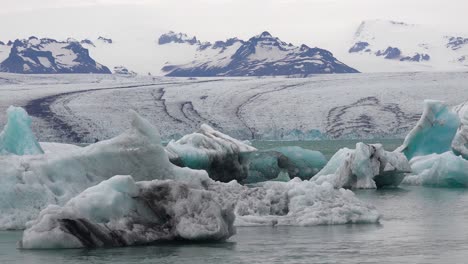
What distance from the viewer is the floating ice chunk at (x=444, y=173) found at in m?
19.3

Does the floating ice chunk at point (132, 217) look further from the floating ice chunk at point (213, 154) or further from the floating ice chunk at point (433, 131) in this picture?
the floating ice chunk at point (433, 131)

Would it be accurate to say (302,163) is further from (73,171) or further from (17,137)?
(73,171)

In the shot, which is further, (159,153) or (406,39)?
(406,39)

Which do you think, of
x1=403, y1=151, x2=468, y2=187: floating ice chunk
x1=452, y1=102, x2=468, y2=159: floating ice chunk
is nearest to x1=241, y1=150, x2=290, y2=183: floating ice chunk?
x1=403, y1=151, x2=468, y2=187: floating ice chunk

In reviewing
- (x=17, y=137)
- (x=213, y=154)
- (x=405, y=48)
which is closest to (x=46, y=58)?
(x=405, y=48)

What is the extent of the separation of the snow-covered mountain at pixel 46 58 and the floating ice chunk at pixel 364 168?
8831 cm

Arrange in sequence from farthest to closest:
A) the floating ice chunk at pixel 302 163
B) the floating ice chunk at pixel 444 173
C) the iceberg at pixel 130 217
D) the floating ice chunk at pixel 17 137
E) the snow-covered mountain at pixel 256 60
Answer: the snow-covered mountain at pixel 256 60 < the floating ice chunk at pixel 302 163 < the floating ice chunk at pixel 444 173 < the floating ice chunk at pixel 17 137 < the iceberg at pixel 130 217

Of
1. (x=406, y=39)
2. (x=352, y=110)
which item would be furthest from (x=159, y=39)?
(x=352, y=110)

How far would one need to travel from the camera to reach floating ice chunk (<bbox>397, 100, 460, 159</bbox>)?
2245cm

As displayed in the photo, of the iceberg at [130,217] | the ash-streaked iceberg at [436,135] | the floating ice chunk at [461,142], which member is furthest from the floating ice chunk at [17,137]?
the floating ice chunk at [461,142]

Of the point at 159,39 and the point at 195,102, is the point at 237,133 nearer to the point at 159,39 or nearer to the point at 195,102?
the point at 195,102

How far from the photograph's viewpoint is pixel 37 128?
139 ft

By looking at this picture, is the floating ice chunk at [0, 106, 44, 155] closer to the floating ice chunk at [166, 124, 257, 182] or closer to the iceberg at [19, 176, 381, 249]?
the floating ice chunk at [166, 124, 257, 182]

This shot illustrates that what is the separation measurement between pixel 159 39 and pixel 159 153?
120 metres
